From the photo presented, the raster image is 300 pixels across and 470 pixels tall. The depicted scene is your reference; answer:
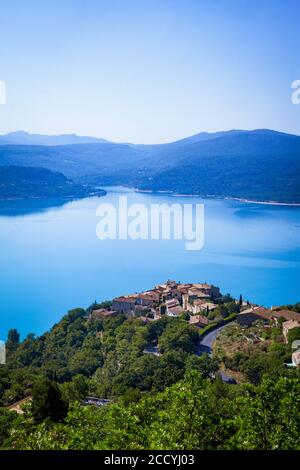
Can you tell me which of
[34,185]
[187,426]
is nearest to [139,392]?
[187,426]

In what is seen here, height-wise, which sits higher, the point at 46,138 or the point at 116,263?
the point at 46,138

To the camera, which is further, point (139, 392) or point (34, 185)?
point (34, 185)

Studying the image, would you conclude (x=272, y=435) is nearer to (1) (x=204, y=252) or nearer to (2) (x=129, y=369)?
(2) (x=129, y=369)

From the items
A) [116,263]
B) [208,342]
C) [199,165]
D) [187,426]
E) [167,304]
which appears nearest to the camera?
[187,426]

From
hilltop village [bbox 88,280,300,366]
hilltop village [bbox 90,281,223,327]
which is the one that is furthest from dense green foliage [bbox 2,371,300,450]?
hilltop village [bbox 90,281,223,327]

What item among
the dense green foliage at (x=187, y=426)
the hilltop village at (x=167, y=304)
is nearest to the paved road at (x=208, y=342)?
the hilltop village at (x=167, y=304)

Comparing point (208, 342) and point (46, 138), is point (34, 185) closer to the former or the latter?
point (208, 342)
